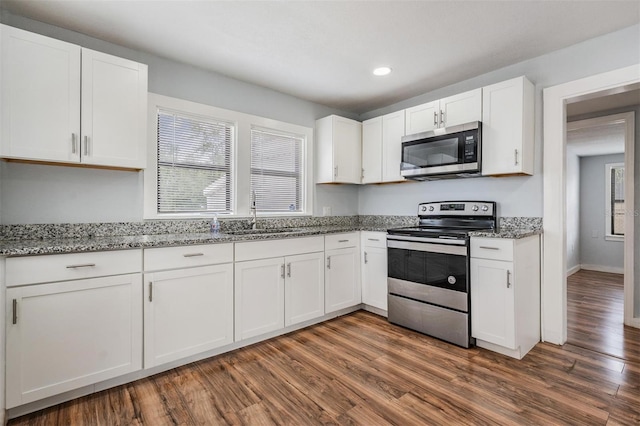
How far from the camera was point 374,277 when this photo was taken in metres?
3.43

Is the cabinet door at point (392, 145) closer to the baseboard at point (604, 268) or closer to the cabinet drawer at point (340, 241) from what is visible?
the cabinet drawer at point (340, 241)

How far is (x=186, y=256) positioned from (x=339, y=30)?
1.97 m

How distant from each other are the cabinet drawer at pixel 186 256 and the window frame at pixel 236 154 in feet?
2.04

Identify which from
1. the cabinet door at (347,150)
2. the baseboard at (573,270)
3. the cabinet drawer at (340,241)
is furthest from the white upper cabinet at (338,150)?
the baseboard at (573,270)

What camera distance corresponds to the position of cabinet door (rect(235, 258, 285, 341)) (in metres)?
2.54

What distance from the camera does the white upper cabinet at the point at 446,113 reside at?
289 centimetres

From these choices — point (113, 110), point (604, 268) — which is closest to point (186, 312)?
point (113, 110)

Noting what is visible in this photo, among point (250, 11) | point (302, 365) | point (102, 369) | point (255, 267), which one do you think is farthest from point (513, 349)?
point (250, 11)

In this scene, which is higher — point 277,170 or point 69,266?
point 277,170

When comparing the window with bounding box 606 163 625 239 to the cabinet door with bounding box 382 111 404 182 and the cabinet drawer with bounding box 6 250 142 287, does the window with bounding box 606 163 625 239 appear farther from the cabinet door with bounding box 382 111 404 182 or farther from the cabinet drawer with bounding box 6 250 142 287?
the cabinet drawer with bounding box 6 250 142 287

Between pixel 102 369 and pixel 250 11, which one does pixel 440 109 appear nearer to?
pixel 250 11

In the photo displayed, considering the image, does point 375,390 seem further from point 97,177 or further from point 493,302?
point 97,177

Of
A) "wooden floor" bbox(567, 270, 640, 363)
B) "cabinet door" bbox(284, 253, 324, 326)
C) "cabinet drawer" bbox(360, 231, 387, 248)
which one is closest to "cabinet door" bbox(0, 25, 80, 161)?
"cabinet door" bbox(284, 253, 324, 326)

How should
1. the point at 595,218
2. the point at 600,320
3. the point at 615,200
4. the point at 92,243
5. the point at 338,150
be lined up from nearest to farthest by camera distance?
the point at 92,243 → the point at 600,320 → the point at 338,150 → the point at 615,200 → the point at 595,218
